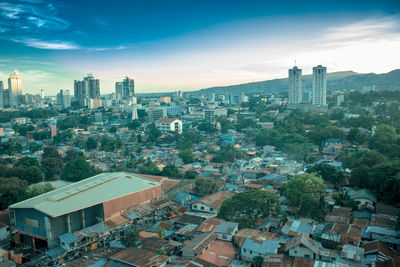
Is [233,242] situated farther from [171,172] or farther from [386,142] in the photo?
[386,142]

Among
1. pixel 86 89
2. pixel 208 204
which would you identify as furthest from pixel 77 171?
pixel 86 89

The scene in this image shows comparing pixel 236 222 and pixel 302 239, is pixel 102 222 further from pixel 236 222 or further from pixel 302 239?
pixel 302 239

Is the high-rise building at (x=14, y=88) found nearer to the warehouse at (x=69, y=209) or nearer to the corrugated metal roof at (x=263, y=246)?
the warehouse at (x=69, y=209)

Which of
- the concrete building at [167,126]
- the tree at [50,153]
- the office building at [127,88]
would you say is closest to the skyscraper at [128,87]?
the office building at [127,88]

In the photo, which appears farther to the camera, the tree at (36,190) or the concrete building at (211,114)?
the concrete building at (211,114)

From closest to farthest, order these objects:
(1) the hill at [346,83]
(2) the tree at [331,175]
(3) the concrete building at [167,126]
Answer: (2) the tree at [331,175] < (3) the concrete building at [167,126] < (1) the hill at [346,83]

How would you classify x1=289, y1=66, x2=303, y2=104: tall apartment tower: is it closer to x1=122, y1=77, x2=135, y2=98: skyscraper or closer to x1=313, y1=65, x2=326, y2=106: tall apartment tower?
x1=313, y1=65, x2=326, y2=106: tall apartment tower

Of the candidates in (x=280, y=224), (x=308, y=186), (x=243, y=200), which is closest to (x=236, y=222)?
(x=243, y=200)
